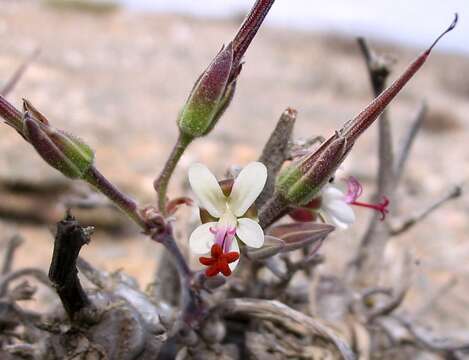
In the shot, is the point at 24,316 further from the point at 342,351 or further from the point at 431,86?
the point at 431,86

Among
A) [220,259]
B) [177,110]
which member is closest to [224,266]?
[220,259]

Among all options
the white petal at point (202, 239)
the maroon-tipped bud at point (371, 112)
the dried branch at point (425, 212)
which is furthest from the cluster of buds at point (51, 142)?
the dried branch at point (425, 212)

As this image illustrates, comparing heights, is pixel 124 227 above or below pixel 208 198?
above

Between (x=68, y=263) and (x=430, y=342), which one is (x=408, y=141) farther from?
(x=68, y=263)

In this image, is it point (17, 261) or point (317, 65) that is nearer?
point (17, 261)

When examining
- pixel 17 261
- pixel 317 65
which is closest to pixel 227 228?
pixel 17 261

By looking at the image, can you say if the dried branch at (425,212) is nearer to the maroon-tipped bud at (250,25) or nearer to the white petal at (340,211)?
the white petal at (340,211)
